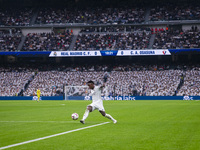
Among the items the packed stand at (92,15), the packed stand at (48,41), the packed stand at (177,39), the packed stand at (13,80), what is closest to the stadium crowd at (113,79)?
the packed stand at (13,80)

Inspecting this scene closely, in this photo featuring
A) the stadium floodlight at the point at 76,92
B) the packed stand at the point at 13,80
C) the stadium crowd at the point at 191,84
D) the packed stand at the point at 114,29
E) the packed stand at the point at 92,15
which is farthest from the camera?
the packed stand at the point at 92,15

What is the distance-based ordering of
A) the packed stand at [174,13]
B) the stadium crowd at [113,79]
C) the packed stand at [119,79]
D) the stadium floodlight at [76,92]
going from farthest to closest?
1. the packed stand at [174,13]
2. the packed stand at [119,79]
3. the stadium crowd at [113,79]
4. the stadium floodlight at [76,92]

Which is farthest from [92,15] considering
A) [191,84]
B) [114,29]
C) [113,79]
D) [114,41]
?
[191,84]

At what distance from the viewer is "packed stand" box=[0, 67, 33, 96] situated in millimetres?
63969

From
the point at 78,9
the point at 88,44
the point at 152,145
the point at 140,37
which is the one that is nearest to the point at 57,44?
the point at 88,44

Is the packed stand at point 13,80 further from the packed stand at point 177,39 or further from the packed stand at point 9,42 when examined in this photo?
the packed stand at point 177,39

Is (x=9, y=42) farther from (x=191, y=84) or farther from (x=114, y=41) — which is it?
(x=191, y=84)

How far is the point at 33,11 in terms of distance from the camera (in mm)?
78125

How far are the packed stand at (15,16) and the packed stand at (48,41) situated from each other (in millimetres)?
4268

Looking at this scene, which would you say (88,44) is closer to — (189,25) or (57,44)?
(57,44)

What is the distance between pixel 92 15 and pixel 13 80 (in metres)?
22.1

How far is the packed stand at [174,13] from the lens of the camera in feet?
224

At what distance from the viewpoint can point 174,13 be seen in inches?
2734

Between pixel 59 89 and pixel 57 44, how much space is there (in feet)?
39.4
